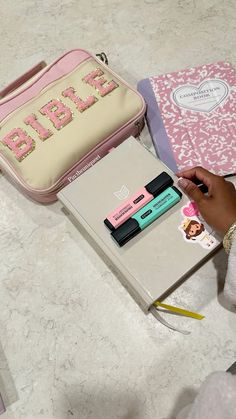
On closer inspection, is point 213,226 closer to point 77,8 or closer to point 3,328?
point 3,328

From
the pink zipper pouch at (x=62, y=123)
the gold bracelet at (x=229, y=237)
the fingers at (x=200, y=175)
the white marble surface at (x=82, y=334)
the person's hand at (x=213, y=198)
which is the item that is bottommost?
the white marble surface at (x=82, y=334)

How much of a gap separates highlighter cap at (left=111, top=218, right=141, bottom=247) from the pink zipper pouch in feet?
0.42

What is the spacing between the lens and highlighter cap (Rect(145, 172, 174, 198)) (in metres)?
0.58

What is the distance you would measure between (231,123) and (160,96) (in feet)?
0.44

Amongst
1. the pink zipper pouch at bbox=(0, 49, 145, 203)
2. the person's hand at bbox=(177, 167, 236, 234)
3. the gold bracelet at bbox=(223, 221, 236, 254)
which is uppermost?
the pink zipper pouch at bbox=(0, 49, 145, 203)

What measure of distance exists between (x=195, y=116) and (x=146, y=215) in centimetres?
23

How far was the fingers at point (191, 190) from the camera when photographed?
0.56 metres

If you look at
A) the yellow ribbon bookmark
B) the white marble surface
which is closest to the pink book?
the white marble surface

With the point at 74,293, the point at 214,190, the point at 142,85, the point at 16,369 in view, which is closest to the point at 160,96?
the point at 142,85

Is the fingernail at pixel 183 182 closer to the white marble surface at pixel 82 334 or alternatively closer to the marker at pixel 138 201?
the marker at pixel 138 201

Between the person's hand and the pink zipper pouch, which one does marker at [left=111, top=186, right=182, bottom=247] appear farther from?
the pink zipper pouch

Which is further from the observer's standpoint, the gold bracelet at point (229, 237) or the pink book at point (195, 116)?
the pink book at point (195, 116)

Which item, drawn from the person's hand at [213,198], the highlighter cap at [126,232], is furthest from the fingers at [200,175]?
the highlighter cap at [126,232]

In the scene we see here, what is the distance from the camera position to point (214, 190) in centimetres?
56
